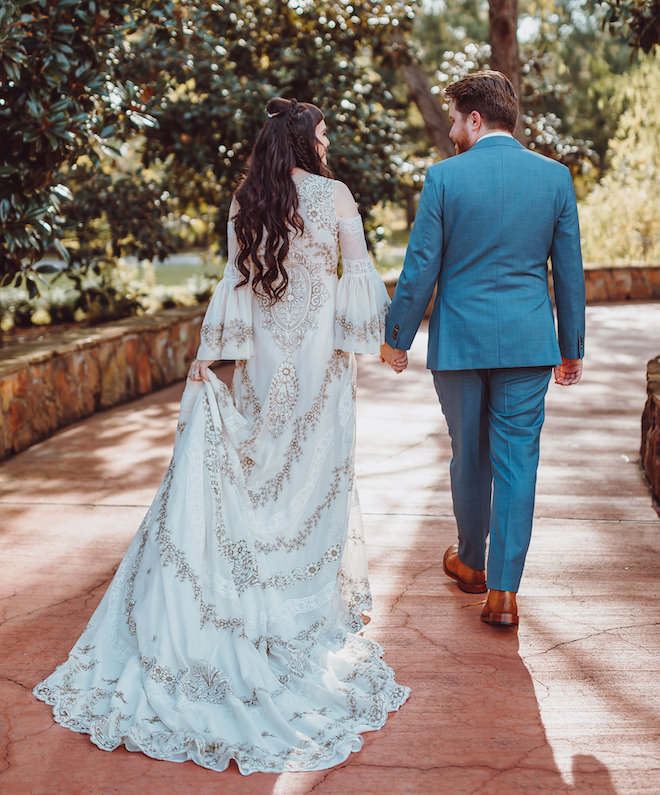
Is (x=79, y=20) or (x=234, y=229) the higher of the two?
(x=79, y=20)

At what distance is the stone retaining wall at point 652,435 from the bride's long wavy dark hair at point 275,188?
8.35ft

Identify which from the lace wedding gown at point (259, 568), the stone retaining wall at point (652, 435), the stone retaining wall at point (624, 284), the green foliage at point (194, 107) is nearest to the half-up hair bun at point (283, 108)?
the lace wedding gown at point (259, 568)

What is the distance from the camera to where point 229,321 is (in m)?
3.28

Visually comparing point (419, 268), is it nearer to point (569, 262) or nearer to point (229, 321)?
point (569, 262)

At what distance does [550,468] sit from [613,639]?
2.28 metres

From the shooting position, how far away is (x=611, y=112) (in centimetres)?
2634

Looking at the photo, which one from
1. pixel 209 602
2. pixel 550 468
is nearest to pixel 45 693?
pixel 209 602

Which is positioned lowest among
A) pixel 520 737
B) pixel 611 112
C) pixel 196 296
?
pixel 520 737

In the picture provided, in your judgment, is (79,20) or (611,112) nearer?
(79,20)

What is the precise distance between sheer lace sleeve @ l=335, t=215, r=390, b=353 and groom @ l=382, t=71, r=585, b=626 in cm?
10

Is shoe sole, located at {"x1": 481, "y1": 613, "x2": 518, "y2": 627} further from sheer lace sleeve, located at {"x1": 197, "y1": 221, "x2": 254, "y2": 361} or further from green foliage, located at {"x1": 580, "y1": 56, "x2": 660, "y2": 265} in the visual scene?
green foliage, located at {"x1": 580, "y1": 56, "x2": 660, "y2": 265}

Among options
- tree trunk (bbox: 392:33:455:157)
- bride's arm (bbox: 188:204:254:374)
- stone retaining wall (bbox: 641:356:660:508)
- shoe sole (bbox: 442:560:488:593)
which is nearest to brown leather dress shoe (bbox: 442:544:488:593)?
shoe sole (bbox: 442:560:488:593)

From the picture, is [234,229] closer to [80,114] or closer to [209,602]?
[209,602]

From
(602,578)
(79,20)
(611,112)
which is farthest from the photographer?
(611,112)
